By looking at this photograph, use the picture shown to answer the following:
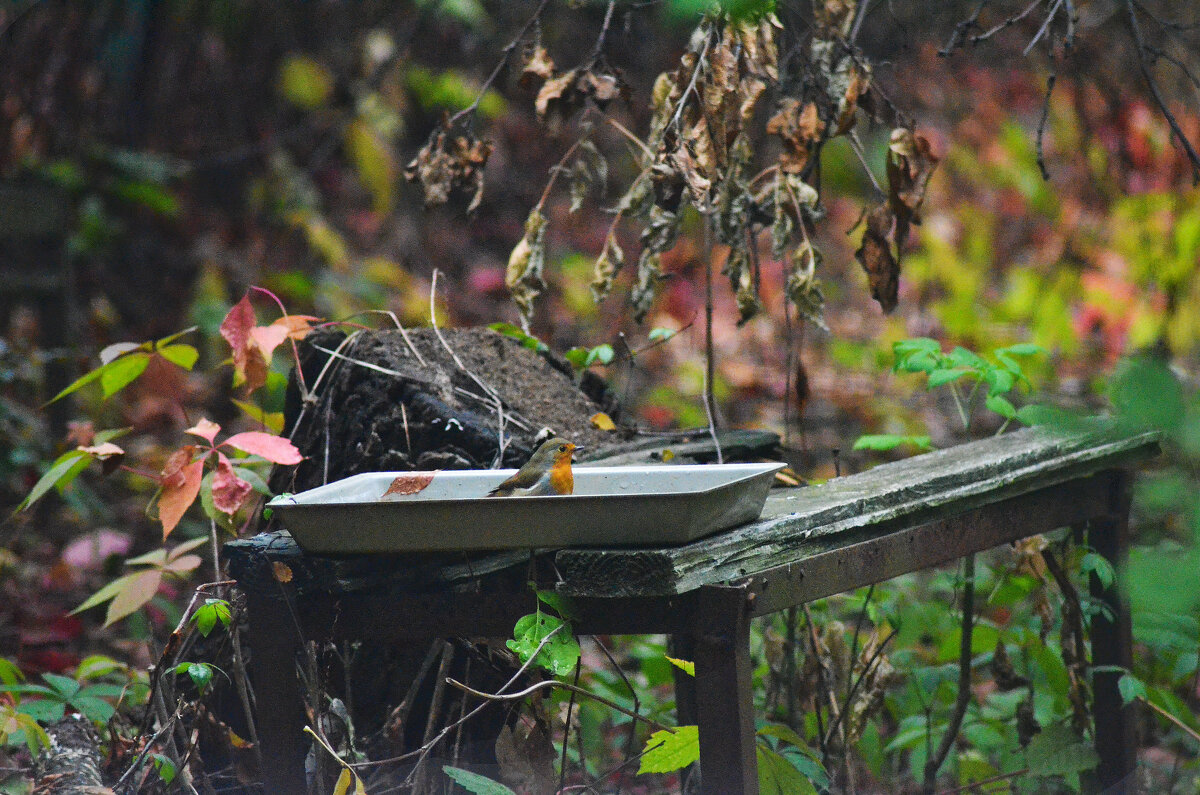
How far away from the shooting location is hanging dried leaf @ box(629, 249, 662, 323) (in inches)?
94.5

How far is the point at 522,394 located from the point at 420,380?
241mm

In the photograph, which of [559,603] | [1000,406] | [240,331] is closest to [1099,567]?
[1000,406]

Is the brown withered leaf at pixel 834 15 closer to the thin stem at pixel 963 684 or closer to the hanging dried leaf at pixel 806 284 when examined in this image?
the hanging dried leaf at pixel 806 284

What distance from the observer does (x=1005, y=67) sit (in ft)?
→ 28.5

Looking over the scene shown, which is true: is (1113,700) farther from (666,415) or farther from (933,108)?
(933,108)

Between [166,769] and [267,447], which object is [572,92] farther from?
[166,769]

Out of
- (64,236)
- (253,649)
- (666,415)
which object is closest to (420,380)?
(253,649)

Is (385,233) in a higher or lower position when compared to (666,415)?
higher

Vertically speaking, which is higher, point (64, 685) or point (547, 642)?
point (547, 642)

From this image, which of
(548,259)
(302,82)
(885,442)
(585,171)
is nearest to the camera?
(885,442)

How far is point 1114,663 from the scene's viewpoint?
2465 millimetres

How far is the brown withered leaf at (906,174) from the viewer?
2322mm

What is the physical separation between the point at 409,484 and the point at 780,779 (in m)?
0.75

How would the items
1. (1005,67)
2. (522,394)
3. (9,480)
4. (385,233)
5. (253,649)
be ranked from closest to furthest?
(253,649), (522,394), (9,480), (385,233), (1005,67)
